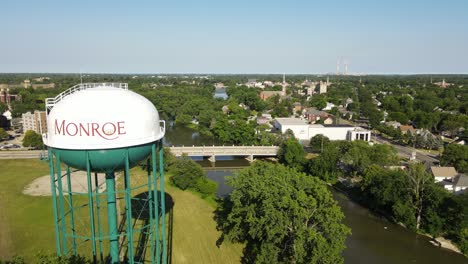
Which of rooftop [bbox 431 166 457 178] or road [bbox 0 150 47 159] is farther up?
rooftop [bbox 431 166 457 178]

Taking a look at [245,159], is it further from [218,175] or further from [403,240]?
[403,240]

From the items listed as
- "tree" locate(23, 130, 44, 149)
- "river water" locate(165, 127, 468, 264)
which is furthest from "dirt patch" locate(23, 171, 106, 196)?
"tree" locate(23, 130, 44, 149)

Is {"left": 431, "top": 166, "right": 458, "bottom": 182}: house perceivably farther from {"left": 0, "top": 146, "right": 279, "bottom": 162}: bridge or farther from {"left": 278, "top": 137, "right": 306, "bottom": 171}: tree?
{"left": 0, "top": 146, "right": 279, "bottom": 162}: bridge

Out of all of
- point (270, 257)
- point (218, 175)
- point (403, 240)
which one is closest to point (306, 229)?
point (270, 257)

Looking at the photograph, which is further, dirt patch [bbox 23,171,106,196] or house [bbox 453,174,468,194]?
dirt patch [bbox 23,171,106,196]

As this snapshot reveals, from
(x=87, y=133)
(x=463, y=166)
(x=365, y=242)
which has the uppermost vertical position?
(x=87, y=133)

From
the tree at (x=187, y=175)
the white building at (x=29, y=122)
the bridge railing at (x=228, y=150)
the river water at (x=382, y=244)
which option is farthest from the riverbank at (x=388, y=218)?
the white building at (x=29, y=122)

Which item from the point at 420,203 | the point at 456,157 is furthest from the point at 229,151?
the point at 456,157

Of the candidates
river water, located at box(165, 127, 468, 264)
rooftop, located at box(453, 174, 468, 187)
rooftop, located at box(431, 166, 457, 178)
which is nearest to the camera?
river water, located at box(165, 127, 468, 264)
